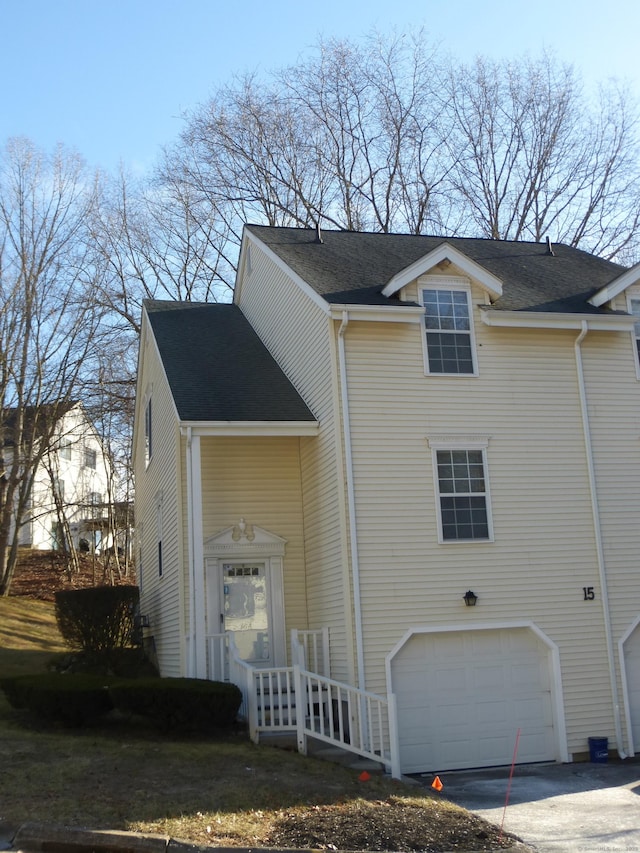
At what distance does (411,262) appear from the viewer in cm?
1627

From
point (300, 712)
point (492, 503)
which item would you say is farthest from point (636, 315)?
point (300, 712)

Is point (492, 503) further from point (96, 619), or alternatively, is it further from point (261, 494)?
point (96, 619)

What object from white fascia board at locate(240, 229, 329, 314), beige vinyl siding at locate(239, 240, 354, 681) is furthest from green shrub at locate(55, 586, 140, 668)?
white fascia board at locate(240, 229, 329, 314)

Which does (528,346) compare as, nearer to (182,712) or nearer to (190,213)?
(182,712)

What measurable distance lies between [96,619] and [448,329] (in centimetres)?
919

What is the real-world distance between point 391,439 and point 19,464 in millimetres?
16745

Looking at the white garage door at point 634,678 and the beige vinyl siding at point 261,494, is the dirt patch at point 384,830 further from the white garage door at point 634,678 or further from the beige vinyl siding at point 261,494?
the beige vinyl siding at point 261,494

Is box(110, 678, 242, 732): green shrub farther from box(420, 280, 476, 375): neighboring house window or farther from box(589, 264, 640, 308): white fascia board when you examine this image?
box(589, 264, 640, 308): white fascia board

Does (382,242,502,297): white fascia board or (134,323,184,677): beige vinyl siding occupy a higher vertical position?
(382,242,502,297): white fascia board

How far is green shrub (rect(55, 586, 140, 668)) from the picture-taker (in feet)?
57.5

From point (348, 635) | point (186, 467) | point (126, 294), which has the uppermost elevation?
point (126, 294)

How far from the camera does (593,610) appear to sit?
1359 cm

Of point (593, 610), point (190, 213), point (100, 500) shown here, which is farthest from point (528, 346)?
point (100, 500)

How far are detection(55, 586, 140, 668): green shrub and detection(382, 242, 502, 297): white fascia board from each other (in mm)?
8616
